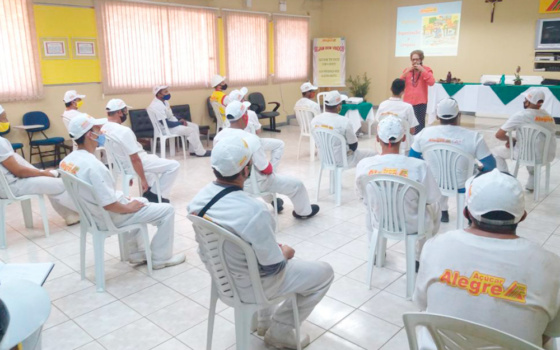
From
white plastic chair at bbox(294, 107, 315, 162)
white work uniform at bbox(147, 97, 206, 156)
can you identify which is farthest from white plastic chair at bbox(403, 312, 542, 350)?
white work uniform at bbox(147, 97, 206, 156)

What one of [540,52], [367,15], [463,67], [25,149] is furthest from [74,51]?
[540,52]

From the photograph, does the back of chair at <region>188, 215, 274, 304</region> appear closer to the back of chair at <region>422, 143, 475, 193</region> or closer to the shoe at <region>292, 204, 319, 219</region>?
the back of chair at <region>422, 143, 475, 193</region>

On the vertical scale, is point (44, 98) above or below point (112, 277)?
above

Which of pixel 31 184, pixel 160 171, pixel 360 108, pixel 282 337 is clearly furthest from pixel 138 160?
pixel 360 108

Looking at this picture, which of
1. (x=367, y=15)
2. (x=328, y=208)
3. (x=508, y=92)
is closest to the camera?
(x=328, y=208)

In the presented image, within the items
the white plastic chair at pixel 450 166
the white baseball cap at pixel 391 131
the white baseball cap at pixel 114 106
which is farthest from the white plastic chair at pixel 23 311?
the white baseball cap at pixel 114 106

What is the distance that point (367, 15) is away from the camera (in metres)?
11.0

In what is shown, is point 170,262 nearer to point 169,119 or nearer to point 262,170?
point 262,170

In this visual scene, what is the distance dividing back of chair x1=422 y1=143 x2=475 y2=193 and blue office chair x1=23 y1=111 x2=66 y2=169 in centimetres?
531

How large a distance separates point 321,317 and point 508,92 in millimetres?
7146

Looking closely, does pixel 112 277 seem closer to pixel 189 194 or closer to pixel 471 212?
pixel 189 194

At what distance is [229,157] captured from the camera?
197cm

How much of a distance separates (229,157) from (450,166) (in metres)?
2.32

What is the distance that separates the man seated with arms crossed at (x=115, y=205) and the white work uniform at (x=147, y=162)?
1128mm
